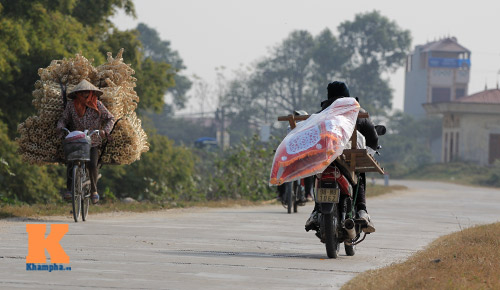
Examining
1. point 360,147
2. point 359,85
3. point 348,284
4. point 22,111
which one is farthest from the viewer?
point 359,85

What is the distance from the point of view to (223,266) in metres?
8.70

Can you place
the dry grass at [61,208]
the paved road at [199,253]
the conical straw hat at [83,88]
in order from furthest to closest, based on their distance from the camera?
the dry grass at [61,208], the conical straw hat at [83,88], the paved road at [199,253]

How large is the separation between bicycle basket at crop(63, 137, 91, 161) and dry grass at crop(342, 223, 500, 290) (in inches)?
212

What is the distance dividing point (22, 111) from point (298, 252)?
18328 millimetres

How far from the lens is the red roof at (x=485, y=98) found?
7769 cm

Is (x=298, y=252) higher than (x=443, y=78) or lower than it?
lower

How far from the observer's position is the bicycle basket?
44.8 ft

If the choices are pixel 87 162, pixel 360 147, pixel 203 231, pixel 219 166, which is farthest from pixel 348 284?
pixel 219 166

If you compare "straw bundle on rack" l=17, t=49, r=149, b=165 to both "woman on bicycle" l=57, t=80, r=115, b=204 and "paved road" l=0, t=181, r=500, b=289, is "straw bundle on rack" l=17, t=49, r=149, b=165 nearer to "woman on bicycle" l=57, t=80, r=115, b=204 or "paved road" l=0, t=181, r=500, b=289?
"woman on bicycle" l=57, t=80, r=115, b=204

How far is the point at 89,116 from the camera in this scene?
46.5ft

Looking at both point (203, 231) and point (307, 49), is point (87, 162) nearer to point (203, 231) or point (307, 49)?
point (203, 231)

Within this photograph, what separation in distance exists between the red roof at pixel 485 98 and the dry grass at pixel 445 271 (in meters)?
68.6

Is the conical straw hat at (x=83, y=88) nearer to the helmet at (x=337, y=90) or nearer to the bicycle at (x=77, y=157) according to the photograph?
the bicycle at (x=77, y=157)

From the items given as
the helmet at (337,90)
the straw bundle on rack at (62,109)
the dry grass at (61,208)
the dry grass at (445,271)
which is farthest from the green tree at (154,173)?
the dry grass at (445,271)
